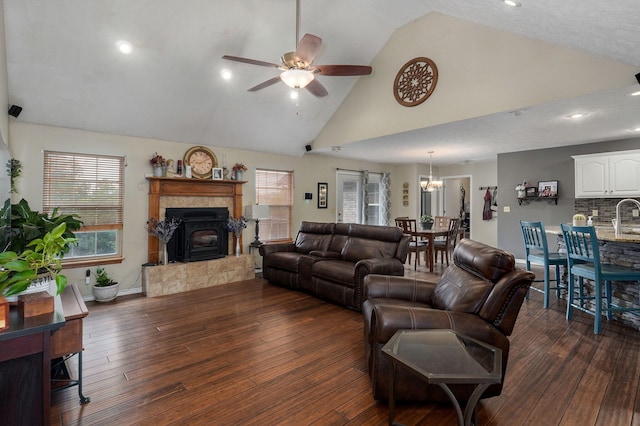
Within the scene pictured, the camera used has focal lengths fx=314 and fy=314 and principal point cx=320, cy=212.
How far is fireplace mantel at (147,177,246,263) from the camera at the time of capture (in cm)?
497

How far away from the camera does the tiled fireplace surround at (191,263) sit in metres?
4.75

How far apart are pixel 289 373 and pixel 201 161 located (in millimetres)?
4204

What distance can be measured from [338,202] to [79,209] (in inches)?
201

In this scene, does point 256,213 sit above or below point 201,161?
below

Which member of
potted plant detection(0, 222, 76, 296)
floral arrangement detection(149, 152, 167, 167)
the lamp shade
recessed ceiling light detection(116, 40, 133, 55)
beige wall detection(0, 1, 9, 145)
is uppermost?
recessed ceiling light detection(116, 40, 133, 55)

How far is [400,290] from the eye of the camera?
282 centimetres

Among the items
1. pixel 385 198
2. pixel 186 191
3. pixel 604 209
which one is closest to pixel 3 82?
pixel 186 191

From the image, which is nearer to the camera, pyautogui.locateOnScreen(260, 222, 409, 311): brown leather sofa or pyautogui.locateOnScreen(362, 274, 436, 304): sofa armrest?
→ pyautogui.locateOnScreen(362, 274, 436, 304): sofa armrest

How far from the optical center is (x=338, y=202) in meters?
7.79

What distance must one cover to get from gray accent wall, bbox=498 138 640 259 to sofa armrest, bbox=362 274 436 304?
507 centimetres

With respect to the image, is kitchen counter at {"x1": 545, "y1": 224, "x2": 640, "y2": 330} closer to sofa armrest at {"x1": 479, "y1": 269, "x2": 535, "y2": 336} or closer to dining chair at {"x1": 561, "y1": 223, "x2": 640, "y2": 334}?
dining chair at {"x1": 561, "y1": 223, "x2": 640, "y2": 334}

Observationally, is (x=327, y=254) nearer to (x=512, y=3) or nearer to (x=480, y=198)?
(x=512, y=3)

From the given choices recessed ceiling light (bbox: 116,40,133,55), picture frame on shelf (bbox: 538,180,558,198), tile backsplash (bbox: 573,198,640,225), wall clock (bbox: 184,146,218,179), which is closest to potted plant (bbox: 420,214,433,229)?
picture frame on shelf (bbox: 538,180,558,198)

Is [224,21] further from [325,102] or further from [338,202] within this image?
[338,202]
